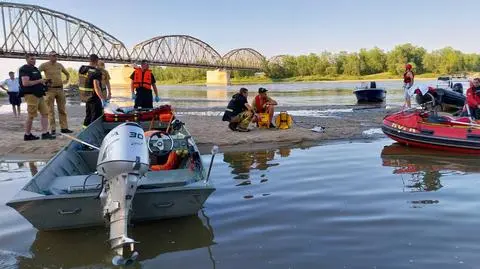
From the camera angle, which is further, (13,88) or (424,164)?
(13,88)

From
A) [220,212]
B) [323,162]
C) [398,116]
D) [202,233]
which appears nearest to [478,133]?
[398,116]

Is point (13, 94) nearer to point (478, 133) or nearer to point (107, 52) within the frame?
point (478, 133)

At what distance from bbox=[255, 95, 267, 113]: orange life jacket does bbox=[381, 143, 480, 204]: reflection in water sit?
11.8 ft

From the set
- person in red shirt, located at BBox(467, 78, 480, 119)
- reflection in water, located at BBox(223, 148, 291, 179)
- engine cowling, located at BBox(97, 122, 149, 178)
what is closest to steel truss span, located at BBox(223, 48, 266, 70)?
person in red shirt, located at BBox(467, 78, 480, 119)

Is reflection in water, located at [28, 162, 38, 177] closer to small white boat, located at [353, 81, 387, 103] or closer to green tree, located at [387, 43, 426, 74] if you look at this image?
small white boat, located at [353, 81, 387, 103]

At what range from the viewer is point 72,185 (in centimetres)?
511

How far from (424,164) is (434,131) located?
141cm

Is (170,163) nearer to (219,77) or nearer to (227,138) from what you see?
(227,138)

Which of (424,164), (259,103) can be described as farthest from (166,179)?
(259,103)

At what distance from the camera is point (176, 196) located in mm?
4742

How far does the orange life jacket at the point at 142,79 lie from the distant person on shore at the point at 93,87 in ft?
2.77

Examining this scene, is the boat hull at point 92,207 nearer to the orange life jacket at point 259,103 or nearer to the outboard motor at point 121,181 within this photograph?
the outboard motor at point 121,181

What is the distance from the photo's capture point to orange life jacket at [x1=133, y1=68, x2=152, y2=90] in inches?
428

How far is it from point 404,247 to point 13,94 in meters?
16.8
